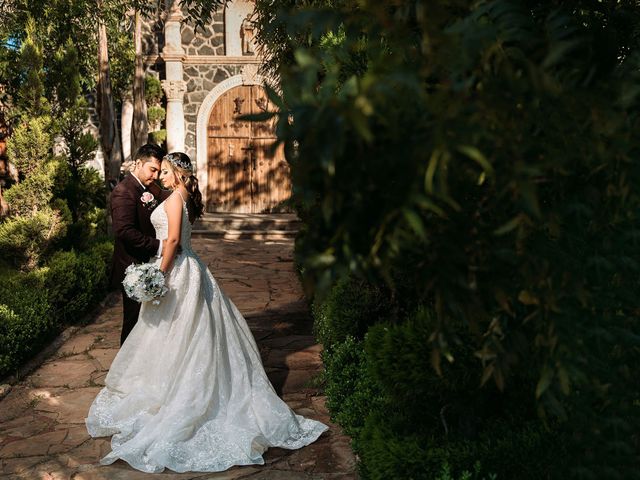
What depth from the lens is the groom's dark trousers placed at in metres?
5.71

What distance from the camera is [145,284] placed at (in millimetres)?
4906

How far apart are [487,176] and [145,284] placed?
3222mm

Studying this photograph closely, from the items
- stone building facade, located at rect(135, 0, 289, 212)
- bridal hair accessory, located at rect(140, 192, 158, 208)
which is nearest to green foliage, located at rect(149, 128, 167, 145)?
stone building facade, located at rect(135, 0, 289, 212)

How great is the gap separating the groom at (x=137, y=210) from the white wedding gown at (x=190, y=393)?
0.64 meters

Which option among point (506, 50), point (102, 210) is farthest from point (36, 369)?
point (506, 50)

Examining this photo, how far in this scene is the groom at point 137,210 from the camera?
5.78m

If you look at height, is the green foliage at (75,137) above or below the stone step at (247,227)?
above

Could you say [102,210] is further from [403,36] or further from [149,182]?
[403,36]

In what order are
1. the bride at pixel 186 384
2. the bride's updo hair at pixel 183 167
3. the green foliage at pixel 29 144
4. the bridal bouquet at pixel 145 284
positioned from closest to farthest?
the bride at pixel 186 384 < the bridal bouquet at pixel 145 284 < the bride's updo hair at pixel 183 167 < the green foliage at pixel 29 144

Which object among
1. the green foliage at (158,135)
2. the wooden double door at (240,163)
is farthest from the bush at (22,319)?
the wooden double door at (240,163)

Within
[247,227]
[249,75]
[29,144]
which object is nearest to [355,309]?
[29,144]

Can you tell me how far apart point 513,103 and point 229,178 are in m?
17.0

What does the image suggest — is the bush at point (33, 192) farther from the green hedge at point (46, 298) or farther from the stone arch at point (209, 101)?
the stone arch at point (209, 101)

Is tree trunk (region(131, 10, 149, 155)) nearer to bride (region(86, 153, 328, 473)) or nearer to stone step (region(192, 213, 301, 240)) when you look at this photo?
stone step (region(192, 213, 301, 240))
